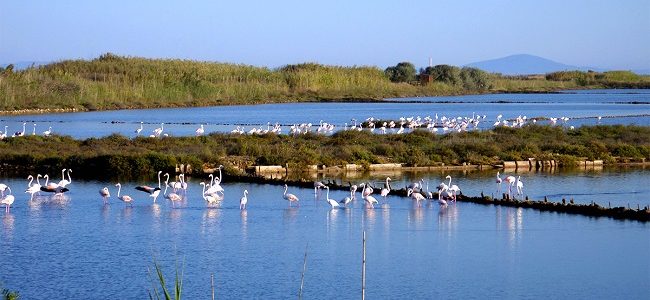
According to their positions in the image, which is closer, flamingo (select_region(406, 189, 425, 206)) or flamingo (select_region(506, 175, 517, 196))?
flamingo (select_region(406, 189, 425, 206))

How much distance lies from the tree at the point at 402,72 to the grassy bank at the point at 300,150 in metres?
74.3

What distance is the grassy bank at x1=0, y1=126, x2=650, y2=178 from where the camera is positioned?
1133 inches

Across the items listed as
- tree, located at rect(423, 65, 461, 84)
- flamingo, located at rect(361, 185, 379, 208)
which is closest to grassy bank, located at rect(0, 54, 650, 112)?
tree, located at rect(423, 65, 461, 84)

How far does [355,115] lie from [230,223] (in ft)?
137

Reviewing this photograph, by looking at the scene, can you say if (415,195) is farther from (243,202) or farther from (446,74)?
(446,74)

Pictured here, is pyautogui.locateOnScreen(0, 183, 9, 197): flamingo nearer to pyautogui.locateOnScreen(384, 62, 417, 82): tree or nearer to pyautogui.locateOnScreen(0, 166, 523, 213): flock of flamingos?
pyautogui.locateOnScreen(0, 166, 523, 213): flock of flamingos

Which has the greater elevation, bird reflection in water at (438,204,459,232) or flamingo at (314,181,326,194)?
flamingo at (314,181,326,194)

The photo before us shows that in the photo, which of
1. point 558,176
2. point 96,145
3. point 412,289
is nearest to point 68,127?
point 96,145

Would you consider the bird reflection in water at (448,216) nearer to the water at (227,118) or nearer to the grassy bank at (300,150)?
the grassy bank at (300,150)

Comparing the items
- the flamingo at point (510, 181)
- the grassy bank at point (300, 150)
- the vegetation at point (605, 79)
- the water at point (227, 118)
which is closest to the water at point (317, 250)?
the flamingo at point (510, 181)

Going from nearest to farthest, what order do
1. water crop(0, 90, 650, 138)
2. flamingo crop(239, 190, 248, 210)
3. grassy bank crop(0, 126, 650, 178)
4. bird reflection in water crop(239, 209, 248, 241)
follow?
bird reflection in water crop(239, 209, 248, 241) < flamingo crop(239, 190, 248, 210) < grassy bank crop(0, 126, 650, 178) < water crop(0, 90, 650, 138)

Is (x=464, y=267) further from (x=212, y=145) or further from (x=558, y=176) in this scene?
(x=212, y=145)

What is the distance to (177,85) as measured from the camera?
75250mm

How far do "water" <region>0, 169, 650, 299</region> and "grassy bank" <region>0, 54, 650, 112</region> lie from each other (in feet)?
141
